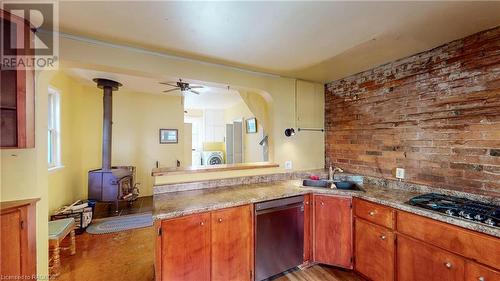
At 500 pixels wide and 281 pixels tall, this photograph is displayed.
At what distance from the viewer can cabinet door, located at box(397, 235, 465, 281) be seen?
4.77 ft

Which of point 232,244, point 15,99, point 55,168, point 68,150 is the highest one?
point 15,99

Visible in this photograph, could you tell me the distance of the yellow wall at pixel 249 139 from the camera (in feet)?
15.7

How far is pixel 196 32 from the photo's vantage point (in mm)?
1716

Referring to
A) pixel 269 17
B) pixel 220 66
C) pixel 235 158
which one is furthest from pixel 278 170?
pixel 235 158

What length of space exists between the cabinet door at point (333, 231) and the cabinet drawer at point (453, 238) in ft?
1.68

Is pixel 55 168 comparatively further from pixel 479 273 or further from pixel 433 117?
pixel 433 117

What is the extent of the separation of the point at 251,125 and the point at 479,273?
423 centimetres

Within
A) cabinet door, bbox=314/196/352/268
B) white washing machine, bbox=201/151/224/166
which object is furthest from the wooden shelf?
white washing machine, bbox=201/151/224/166

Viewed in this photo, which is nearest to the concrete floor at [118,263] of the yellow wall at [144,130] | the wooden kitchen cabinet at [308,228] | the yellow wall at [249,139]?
the wooden kitchen cabinet at [308,228]

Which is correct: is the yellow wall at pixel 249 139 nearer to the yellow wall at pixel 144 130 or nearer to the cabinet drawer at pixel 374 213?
the yellow wall at pixel 144 130

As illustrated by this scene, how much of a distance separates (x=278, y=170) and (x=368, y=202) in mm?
1150

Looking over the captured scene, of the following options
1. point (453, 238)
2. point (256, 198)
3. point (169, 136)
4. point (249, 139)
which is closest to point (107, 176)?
point (169, 136)

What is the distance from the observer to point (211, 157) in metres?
6.97

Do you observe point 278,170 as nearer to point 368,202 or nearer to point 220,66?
point 368,202
